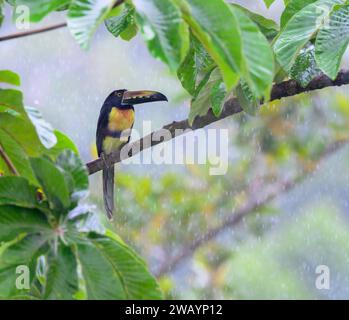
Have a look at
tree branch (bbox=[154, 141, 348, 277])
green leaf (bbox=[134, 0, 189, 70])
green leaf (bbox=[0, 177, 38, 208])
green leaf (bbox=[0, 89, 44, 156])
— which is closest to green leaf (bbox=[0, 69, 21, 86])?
green leaf (bbox=[0, 89, 44, 156])

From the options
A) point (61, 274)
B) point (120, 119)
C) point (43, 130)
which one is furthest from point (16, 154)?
point (120, 119)

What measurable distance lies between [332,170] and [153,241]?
182 centimetres

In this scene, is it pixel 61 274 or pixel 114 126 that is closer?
pixel 61 274

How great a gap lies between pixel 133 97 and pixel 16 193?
4.77 feet

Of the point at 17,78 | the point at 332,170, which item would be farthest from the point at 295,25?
the point at 332,170

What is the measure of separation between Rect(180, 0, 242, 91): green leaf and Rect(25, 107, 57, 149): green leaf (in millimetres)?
250

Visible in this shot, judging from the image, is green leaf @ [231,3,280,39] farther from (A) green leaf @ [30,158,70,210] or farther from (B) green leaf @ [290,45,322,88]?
(A) green leaf @ [30,158,70,210]

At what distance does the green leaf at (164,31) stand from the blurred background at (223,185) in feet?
7.14

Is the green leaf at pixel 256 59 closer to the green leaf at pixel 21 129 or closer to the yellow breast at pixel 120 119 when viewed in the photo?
the green leaf at pixel 21 129

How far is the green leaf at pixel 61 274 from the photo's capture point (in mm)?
995

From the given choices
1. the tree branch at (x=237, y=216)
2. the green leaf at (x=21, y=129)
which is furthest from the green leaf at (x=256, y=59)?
the tree branch at (x=237, y=216)

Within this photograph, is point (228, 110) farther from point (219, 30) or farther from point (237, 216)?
point (237, 216)

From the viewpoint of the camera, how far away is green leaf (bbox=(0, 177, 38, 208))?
102 cm

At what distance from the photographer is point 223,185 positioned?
414 cm
